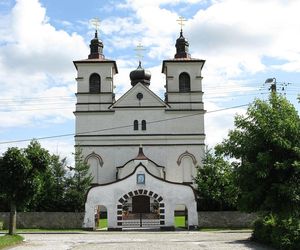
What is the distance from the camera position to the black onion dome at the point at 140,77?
2207 inches

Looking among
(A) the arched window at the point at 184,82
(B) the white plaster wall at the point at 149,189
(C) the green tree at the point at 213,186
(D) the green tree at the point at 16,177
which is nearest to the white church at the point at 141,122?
(A) the arched window at the point at 184,82

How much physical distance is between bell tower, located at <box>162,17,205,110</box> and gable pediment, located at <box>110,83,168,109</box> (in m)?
1.44

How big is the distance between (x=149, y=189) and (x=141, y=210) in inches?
511

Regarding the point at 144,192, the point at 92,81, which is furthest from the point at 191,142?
the point at 144,192

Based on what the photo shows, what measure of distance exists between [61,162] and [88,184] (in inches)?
141

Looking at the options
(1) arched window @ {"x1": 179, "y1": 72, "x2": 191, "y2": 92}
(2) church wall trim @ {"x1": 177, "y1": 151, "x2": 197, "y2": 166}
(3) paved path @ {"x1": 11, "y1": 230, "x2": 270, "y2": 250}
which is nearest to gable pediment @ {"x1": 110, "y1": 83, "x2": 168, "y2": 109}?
(1) arched window @ {"x1": 179, "y1": 72, "x2": 191, "y2": 92}

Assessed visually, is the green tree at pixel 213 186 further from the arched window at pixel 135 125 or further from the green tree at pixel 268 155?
the green tree at pixel 268 155

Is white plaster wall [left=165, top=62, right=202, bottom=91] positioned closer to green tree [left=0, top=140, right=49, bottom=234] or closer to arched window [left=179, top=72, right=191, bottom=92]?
arched window [left=179, top=72, right=191, bottom=92]

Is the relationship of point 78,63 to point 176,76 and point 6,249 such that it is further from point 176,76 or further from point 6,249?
point 6,249

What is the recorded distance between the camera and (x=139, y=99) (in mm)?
53312

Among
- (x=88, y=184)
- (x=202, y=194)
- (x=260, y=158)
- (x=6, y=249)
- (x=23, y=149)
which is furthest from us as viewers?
(x=88, y=184)

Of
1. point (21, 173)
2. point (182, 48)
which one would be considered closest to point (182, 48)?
point (182, 48)

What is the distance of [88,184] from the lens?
1738 inches

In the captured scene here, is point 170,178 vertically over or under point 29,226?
over
